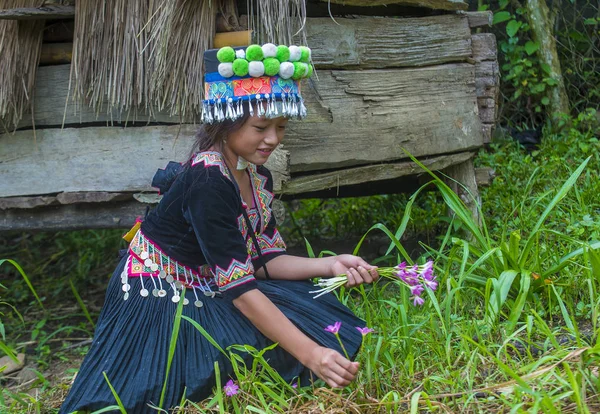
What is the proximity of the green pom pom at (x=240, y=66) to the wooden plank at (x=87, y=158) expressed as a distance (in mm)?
915

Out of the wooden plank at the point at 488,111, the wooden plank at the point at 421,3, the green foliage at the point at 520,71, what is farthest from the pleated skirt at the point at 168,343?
the green foliage at the point at 520,71

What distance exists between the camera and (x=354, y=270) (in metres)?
2.76

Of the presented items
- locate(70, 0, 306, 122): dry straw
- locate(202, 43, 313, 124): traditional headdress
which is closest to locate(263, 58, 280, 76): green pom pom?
locate(202, 43, 313, 124): traditional headdress

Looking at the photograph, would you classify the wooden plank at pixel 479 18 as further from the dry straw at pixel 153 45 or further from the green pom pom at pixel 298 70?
the green pom pom at pixel 298 70

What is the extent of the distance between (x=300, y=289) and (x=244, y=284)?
0.43 meters

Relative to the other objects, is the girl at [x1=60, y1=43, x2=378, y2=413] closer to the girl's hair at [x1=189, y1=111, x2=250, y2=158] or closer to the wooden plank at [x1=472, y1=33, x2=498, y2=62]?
the girl's hair at [x1=189, y1=111, x2=250, y2=158]

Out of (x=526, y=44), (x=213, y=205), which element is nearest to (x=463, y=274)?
(x=213, y=205)

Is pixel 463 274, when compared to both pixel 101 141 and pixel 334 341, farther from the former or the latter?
pixel 101 141

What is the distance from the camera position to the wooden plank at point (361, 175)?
11.8ft

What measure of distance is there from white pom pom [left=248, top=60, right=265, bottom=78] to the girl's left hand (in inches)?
29.0

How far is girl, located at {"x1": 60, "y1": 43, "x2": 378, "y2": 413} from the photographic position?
263 cm

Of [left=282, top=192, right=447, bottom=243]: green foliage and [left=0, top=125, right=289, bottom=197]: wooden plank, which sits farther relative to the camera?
[left=282, top=192, right=447, bottom=243]: green foliage

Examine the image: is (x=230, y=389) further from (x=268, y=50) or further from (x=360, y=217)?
(x=360, y=217)

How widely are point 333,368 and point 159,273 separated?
0.79 metres
